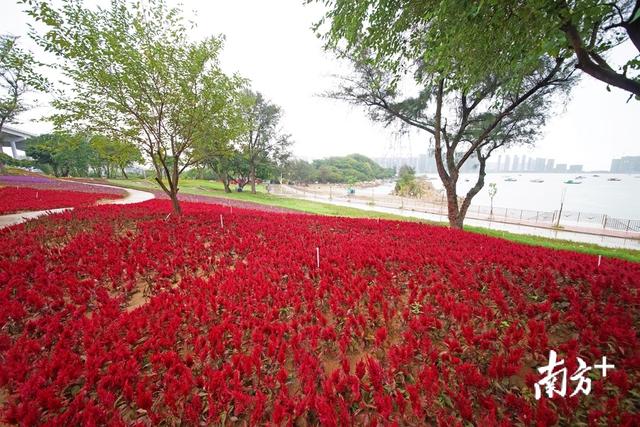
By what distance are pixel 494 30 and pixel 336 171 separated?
114262 mm

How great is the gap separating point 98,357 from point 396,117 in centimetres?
1382

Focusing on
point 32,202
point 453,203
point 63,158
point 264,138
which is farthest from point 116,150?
point 63,158

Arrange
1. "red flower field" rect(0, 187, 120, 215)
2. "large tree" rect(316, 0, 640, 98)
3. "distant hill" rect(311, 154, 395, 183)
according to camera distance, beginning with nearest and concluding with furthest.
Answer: "large tree" rect(316, 0, 640, 98), "red flower field" rect(0, 187, 120, 215), "distant hill" rect(311, 154, 395, 183)

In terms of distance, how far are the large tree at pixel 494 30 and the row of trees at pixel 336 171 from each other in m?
73.6

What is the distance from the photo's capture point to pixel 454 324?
3.12m

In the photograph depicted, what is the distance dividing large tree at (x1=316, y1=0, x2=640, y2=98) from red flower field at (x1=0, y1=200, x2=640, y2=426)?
12.0 ft

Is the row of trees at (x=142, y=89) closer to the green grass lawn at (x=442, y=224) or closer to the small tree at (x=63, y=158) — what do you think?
the green grass lawn at (x=442, y=224)

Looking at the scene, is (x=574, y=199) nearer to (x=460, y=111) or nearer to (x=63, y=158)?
(x=460, y=111)

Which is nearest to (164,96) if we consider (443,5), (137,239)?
(137,239)

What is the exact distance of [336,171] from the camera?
118m

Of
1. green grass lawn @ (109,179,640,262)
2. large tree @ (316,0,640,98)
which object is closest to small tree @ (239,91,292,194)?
green grass lawn @ (109,179,640,262)

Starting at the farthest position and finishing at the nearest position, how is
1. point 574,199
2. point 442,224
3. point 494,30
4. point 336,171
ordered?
1. point 336,171
2. point 574,199
3. point 442,224
4. point 494,30

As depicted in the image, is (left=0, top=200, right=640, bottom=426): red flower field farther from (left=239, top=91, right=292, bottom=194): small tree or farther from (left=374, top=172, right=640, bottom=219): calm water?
(left=374, top=172, right=640, bottom=219): calm water

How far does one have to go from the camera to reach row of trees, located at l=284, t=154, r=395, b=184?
9438cm
